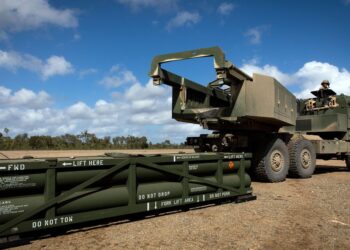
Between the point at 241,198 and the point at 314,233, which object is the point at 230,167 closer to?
the point at 241,198

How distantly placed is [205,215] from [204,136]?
470 cm

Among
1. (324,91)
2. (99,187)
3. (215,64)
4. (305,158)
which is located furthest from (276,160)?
(99,187)

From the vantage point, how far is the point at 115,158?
548cm

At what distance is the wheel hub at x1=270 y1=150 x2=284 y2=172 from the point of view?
392 inches

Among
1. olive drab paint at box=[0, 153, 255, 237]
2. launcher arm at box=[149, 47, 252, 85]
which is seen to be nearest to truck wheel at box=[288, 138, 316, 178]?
launcher arm at box=[149, 47, 252, 85]

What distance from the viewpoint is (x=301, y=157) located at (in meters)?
11.1

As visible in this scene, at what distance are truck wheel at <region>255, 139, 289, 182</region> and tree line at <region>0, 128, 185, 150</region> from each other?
32.1 meters

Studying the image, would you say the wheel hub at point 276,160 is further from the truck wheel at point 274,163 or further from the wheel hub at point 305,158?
Result: the wheel hub at point 305,158

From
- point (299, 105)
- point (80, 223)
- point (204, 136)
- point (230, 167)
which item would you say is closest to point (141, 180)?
point (80, 223)

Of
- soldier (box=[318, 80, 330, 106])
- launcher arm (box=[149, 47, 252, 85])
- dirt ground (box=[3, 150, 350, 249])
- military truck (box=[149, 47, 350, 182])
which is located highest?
soldier (box=[318, 80, 330, 106])

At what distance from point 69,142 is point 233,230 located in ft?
134

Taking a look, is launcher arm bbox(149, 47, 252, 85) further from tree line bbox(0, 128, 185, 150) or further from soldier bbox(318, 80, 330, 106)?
tree line bbox(0, 128, 185, 150)

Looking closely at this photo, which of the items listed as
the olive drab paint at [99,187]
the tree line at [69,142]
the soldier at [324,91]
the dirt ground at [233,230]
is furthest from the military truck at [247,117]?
the tree line at [69,142]

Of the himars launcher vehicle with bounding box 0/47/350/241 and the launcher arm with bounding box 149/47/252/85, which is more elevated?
the launcher arm with bounding box 149/47/252/85
